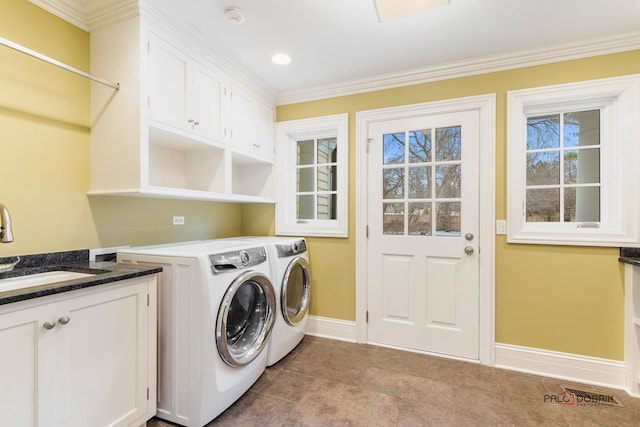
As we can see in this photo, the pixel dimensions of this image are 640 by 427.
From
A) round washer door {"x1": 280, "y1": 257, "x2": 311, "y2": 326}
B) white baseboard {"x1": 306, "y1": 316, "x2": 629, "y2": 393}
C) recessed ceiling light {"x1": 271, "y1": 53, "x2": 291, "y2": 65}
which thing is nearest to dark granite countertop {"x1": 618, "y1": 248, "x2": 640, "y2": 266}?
white baseboard {"x1": 306, "y1": 316, "x2": 629, "y2": 393}

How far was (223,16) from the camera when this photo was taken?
71.8 inches

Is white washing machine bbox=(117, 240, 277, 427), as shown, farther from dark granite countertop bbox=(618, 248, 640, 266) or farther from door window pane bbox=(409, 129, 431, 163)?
dark granite countertop bbox=(618, 248, 640, 266)

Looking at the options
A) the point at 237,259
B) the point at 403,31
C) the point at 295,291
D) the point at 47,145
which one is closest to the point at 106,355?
the point at 237,259

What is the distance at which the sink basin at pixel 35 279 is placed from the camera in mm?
1337

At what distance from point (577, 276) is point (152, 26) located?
3.27m

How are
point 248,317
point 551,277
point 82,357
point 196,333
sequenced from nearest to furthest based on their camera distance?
point 82,357 < point 196,333 < point 248,317 < point 551,277

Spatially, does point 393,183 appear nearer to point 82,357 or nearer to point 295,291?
point 295,291

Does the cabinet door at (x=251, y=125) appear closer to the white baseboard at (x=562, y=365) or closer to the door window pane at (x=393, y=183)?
the door window pane at (x=393, y=183)

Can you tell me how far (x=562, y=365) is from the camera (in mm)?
2125

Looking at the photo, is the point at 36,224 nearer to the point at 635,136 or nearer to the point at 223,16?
the point at 223,16

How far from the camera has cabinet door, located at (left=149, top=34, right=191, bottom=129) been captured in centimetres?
172

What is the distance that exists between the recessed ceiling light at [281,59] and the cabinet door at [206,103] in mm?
456

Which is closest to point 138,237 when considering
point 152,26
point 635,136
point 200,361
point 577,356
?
point 200,361

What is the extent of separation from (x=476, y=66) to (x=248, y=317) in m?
2.61
